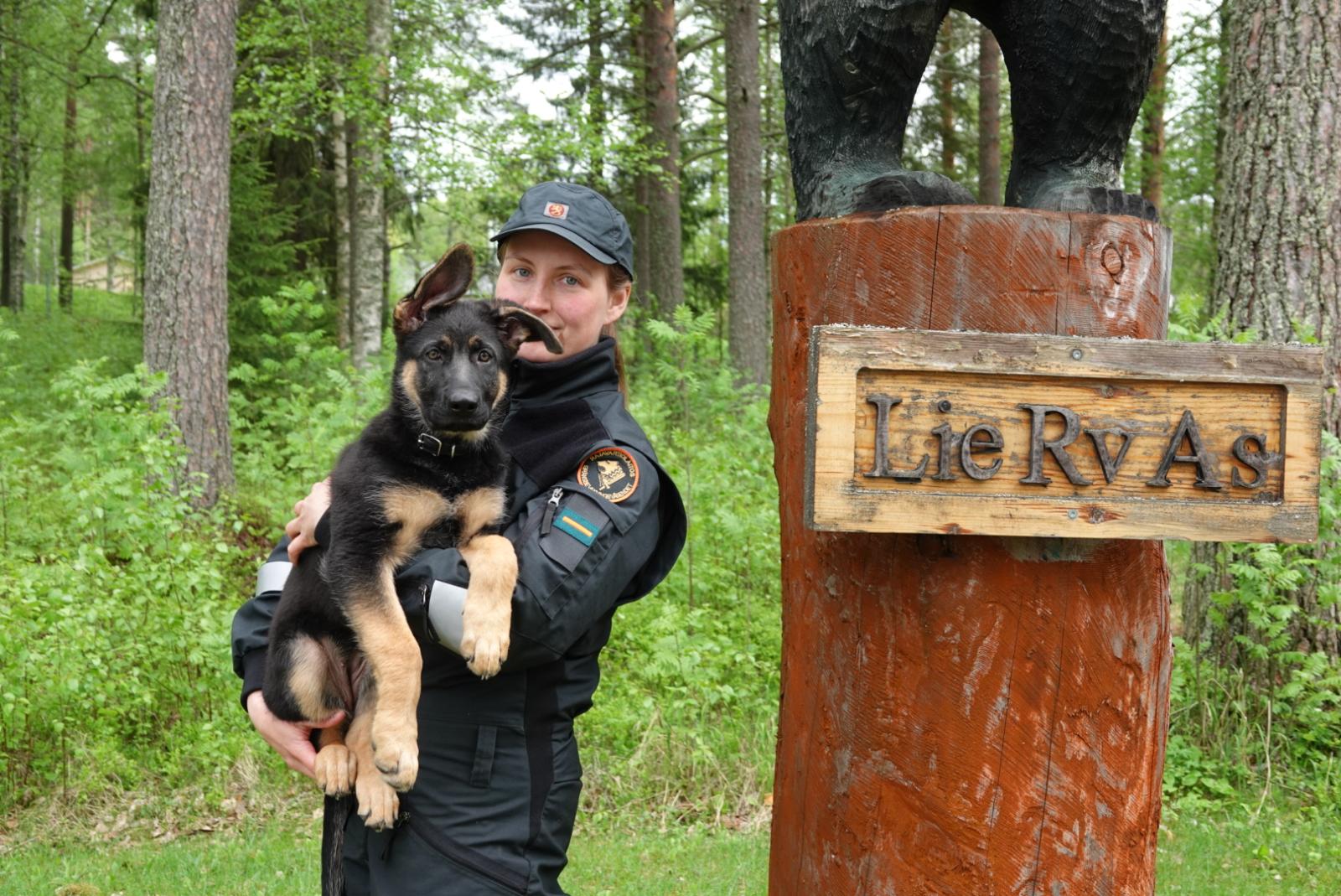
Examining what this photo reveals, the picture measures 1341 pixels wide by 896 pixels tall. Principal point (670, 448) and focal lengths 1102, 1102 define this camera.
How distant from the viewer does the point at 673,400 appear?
35.2 feet

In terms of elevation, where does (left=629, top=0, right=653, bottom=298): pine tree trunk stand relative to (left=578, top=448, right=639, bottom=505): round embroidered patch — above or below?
above

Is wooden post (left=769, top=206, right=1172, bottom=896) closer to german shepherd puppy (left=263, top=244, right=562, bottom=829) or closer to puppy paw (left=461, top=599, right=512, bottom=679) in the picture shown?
→ puppy paw (left=461, top=599, right=512, bottom=679)

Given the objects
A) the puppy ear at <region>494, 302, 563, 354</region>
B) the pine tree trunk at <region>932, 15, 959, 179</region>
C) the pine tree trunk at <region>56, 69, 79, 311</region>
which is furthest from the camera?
the pine tree trunk at <region>56, 69, 79, 311</region>

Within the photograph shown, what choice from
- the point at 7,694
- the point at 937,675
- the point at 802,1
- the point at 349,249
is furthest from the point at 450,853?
the point at 349,249

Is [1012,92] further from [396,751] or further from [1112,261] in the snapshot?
[396,751]

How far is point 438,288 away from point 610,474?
31.3 inches

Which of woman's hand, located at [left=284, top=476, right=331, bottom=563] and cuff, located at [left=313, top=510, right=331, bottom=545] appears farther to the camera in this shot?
woman's hand, located at [left=284, top=476, right=331, bottom=563]

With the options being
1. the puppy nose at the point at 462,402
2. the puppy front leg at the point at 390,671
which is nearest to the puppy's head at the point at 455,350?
the puppy nose at the point at 462,402

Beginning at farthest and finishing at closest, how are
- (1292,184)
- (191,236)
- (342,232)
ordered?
(342,232), (191,236), (1292,184)

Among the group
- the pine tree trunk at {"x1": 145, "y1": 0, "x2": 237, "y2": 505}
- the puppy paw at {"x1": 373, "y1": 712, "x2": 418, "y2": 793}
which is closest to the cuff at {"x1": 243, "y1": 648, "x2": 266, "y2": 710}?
the puppy paw at {"x1": 373, "y1": 712, "x2": 418, "y2": 793}

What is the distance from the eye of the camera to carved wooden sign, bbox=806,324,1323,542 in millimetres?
2051

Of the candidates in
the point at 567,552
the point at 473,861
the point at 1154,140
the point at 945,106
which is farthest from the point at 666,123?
the point at 473,861

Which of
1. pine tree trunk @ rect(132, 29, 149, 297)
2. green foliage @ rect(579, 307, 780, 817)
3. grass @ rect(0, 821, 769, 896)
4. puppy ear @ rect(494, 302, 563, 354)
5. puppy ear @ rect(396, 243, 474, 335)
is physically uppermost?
pine tree trunk @ rect(132, 29, 149, 297)

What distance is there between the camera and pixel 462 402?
288cm
